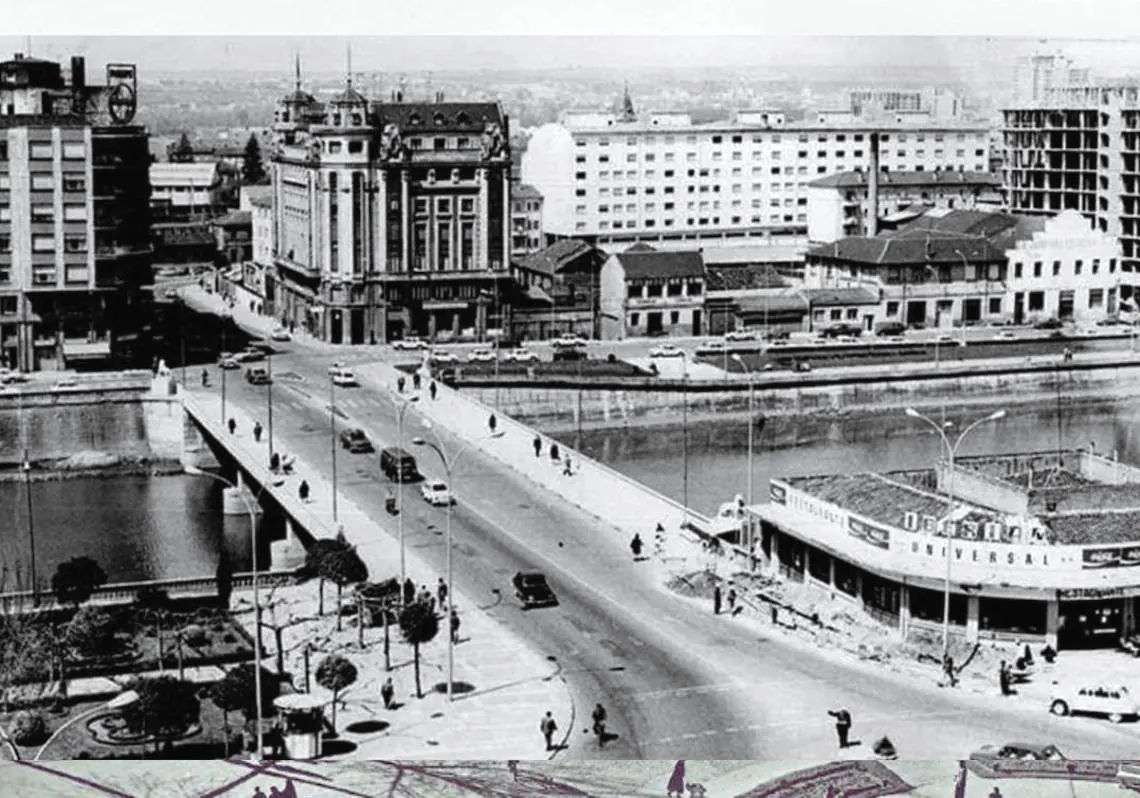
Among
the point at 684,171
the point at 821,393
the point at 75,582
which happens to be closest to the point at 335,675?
the point at 75,582

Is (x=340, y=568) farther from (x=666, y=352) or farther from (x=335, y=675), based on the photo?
(x=666, y=352)

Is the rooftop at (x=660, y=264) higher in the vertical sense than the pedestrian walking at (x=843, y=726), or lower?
higher

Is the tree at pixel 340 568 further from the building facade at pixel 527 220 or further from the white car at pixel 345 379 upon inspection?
the building facade at pixel 527 220

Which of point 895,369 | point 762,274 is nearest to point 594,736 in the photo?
point 895,369

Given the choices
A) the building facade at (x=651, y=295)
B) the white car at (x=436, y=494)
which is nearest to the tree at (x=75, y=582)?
the white car at (x=436, y=494)

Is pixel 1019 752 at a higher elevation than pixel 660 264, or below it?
below

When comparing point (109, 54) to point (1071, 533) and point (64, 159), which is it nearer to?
point (1071, 533)

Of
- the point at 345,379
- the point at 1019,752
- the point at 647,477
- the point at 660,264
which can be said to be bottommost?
the point at 647,477
